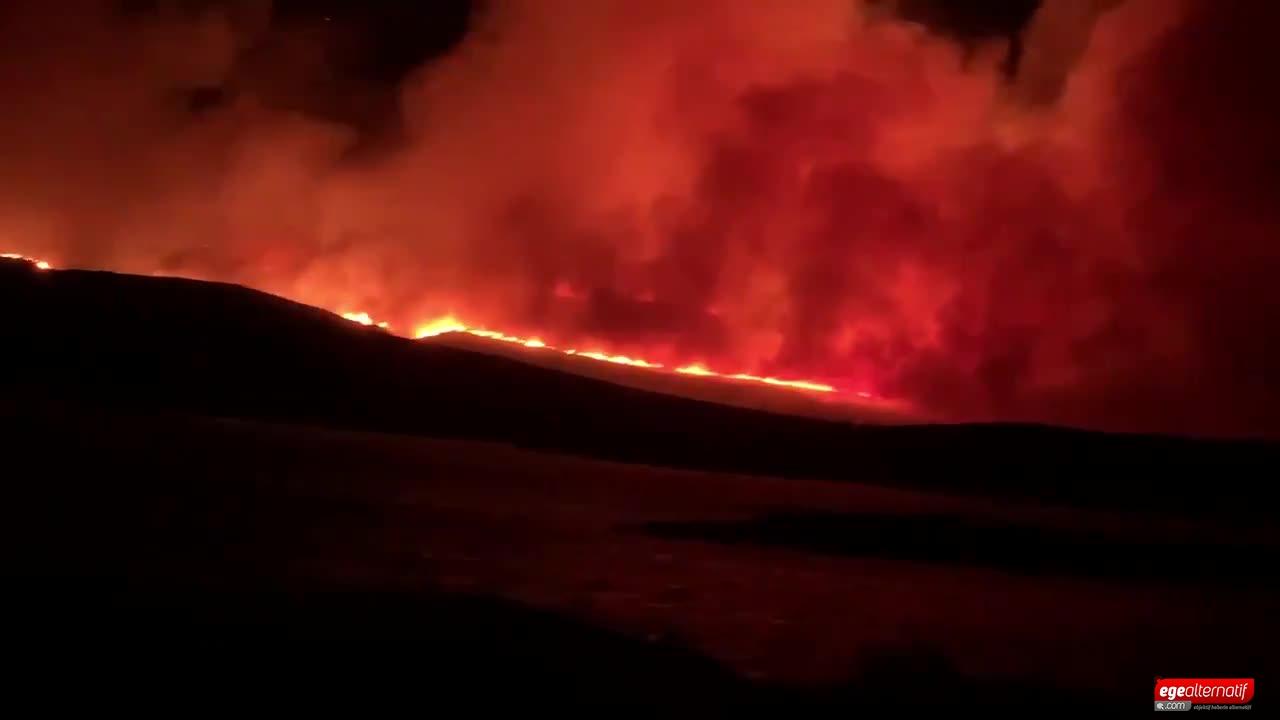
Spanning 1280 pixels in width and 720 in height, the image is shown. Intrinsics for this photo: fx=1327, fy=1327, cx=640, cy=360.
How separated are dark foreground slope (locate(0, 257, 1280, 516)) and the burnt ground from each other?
7 centimetres

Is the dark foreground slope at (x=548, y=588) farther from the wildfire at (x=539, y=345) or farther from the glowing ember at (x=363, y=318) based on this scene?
the glowing ember at (x=363, y=318)

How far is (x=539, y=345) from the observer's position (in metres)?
25.3

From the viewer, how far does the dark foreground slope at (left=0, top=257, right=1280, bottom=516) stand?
19562mm

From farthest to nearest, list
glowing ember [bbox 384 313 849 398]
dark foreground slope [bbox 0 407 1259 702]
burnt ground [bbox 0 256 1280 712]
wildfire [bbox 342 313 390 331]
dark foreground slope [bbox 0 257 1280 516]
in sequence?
1. wildfire [bbox 342 313 390 331]
2. glowing ember [bbox 384 313 849 398]
3. dark foreground slope [bbox 0 257 1280 516]
4. burnt ground [bbox 0 256 1280 712]
5. dark foreground slope [bbox 0 407 1259 702]

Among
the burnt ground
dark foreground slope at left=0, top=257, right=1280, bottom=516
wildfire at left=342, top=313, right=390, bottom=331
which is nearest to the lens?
the burnt ground

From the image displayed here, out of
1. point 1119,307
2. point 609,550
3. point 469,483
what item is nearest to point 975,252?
point 1119,307

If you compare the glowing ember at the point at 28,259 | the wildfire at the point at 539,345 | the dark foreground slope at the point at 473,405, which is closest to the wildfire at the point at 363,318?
the wildfire at the point at 539,345

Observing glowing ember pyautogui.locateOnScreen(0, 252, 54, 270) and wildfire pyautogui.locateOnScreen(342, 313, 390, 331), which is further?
wildfire pyautogui.locateOnScreen(342, 313, 390, 331)

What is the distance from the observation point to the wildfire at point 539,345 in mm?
23562

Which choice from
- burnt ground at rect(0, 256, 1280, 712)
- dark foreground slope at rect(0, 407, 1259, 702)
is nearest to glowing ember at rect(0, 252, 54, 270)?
burnt ground at rect(0, 256, 1280, 712)

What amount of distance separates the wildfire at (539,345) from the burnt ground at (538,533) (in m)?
1.73

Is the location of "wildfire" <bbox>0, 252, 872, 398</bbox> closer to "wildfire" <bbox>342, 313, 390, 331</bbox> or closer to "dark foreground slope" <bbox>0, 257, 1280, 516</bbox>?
"wildfire" <bbox>342, 313, 390, 331</bbox>

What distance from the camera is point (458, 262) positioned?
85.9ft

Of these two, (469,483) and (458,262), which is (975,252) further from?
(469,483)
